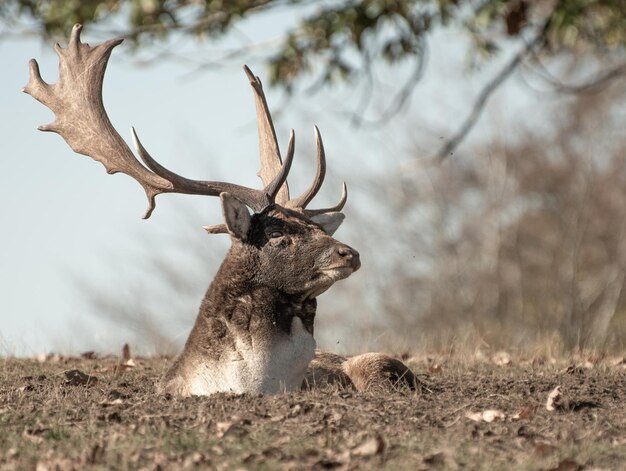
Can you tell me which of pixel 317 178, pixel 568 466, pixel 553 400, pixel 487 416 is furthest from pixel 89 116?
pixel 568 466

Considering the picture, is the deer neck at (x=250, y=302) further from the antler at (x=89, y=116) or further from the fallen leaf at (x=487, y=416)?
the fallen leaf at (x=487, y=416)

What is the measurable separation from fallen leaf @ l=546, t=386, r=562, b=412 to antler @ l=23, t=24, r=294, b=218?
2.44 m

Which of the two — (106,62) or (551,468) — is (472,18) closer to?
(106,62)

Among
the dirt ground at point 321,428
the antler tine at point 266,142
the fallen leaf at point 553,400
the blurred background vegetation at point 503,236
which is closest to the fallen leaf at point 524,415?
the dirt ground at point 321,428

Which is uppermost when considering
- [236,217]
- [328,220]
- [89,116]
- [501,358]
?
[89,116]

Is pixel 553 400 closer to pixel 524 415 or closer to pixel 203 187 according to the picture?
pixel 524 415

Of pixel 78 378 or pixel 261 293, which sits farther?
pixel 78 378

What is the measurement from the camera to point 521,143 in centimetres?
3747

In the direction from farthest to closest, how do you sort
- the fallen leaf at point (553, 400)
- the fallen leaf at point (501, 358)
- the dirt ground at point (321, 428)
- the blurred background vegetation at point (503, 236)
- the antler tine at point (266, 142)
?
the blurred background vegetation at point (503, 236) < the fallen leaf at point (501, 358) < the antler tine at point (266, 142) < the fallen leaf at point (553, 400) < the dirt ground at point (321, 428)

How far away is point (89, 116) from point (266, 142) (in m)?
1.38

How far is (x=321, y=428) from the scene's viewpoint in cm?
695

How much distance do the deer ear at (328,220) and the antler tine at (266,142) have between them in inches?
30.6

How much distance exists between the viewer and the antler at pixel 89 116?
30.2 ft

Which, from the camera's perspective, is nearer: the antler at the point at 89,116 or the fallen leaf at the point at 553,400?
the fallen leaf at the point at 553,400
